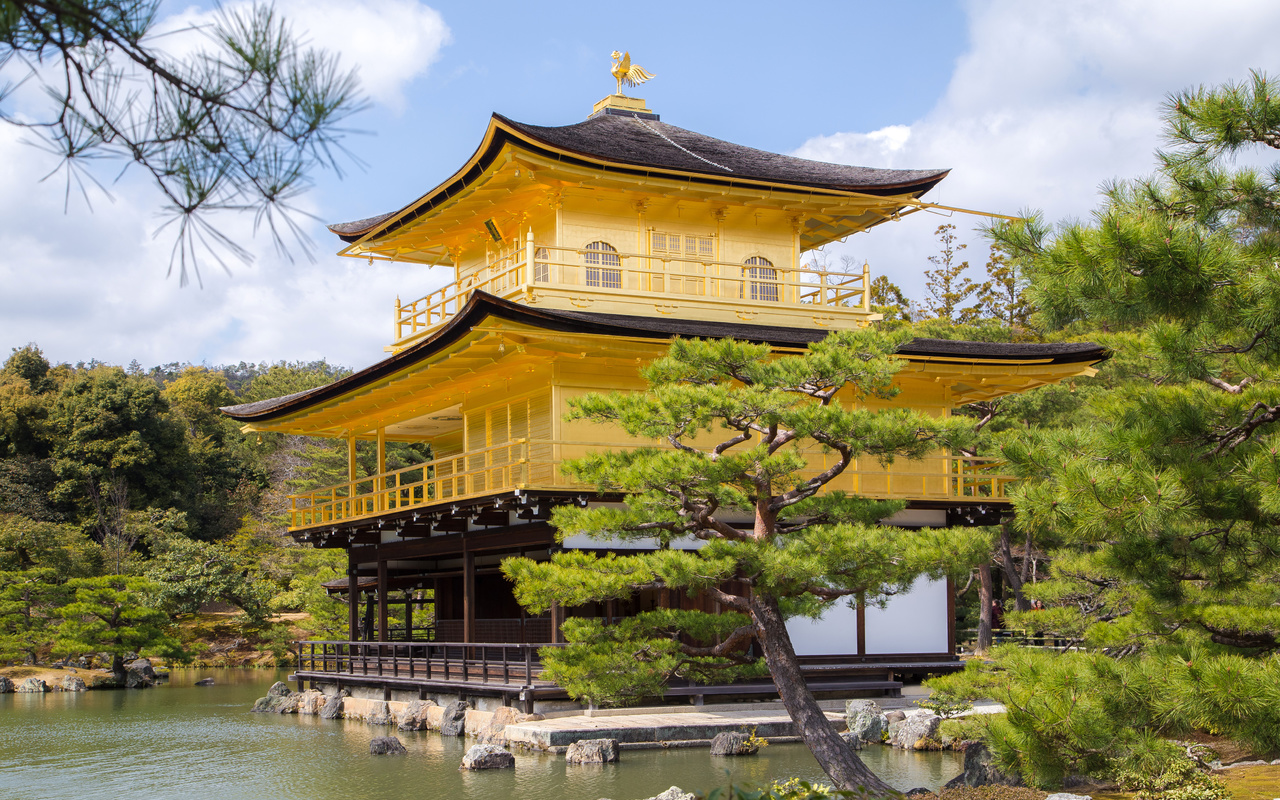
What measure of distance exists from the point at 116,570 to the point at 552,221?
2287cm

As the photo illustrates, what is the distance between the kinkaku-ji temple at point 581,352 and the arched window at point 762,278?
4cm

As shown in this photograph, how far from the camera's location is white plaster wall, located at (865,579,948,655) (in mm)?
17312

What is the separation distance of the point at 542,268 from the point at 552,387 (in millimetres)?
3017

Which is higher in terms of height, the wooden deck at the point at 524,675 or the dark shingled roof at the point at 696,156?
the dark shingled roof at the point at 696,156

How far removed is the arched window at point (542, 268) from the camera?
18308 mm

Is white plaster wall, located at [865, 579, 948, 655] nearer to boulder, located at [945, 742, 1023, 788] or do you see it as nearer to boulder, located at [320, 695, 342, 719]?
boulder, located at [945, 742, 1023, 788]

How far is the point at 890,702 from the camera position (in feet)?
54.0

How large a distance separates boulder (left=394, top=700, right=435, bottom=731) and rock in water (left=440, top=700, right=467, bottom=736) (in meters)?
0.65

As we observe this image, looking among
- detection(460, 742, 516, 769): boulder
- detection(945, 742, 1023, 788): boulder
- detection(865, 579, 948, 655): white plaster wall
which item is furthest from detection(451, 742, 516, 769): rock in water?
detection(865, 579, 948, 655): white plaster wall

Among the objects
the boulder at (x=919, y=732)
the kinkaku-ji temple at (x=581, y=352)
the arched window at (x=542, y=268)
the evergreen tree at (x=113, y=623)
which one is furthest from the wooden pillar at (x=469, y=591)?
the evergreen tree at (x=113, y=623)

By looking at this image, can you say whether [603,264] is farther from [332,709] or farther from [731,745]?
[332,709]

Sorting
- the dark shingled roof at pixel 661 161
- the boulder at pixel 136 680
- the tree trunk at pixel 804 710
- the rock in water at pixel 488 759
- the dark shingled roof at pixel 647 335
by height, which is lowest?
the boulder at pixel 136 680

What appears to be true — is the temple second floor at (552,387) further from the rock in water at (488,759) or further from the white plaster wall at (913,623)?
the rock in water at (488,759)

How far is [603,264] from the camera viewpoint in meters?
18.6
